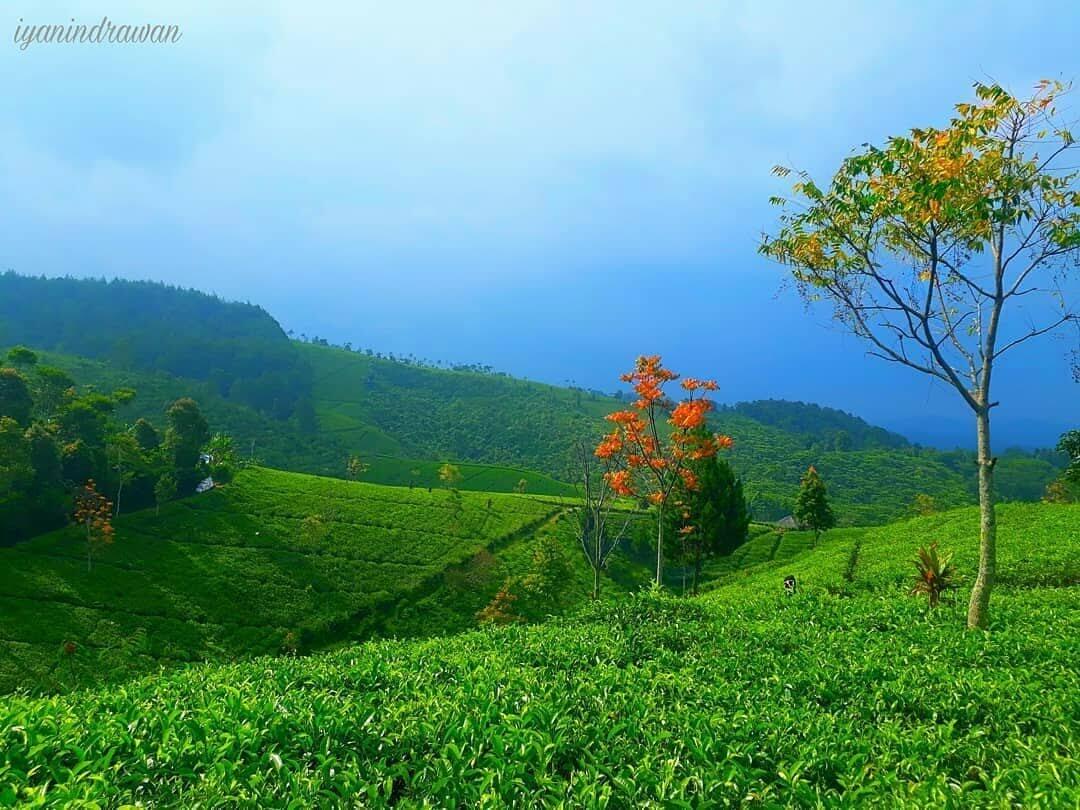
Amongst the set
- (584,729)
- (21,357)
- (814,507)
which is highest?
(21,357)

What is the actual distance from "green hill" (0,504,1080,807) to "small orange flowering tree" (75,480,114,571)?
1634 inches

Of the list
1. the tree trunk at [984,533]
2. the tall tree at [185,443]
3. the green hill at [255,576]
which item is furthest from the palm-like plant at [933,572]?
the tall tree at [185,443]

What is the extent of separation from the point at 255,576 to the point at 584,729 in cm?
4766

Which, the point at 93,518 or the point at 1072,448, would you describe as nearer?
the point at 1072,448

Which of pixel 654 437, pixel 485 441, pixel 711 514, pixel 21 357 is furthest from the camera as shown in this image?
pixel 485 441

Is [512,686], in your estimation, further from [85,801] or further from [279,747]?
[85,801]

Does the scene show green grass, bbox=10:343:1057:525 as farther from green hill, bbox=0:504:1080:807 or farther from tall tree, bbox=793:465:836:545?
green hill, bbox=0:504:1080:807

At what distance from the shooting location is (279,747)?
15.3 feet

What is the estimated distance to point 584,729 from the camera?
16.8 feet

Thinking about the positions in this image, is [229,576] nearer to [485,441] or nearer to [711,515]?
[711,515]

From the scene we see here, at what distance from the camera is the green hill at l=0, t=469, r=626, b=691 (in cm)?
3434

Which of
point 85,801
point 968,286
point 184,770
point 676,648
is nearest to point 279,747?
point 184,770

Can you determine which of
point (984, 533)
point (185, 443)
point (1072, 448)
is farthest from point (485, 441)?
point (984, 533)

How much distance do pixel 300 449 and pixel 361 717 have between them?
395 ft
